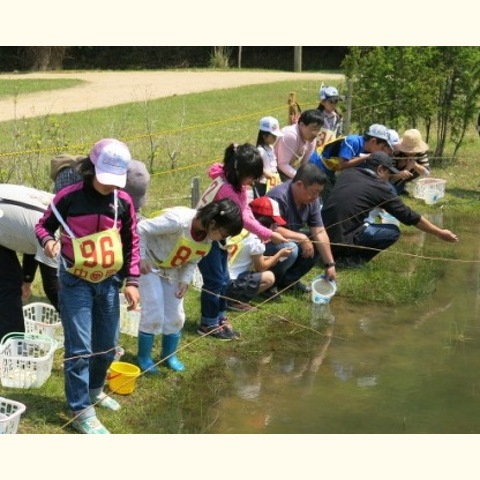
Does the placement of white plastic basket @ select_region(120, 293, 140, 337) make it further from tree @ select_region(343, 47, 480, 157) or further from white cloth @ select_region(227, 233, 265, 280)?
tree @ select_region(343, 47, 480, 157)

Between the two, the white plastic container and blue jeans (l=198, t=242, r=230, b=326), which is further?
the white plastic container

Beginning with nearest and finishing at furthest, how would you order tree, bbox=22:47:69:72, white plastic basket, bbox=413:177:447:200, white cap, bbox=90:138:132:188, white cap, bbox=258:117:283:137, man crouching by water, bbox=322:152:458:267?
white cap, bbox=90:138:132:188 → man crouching by water, bbox=322:152:458:267 → white cap, bbox=258:117:283:137 → white plastic basket, bbox=413:177:447:200 → tree, bbox=22:47:69:72

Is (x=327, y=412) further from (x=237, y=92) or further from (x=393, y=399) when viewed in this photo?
(x=237, y=92)

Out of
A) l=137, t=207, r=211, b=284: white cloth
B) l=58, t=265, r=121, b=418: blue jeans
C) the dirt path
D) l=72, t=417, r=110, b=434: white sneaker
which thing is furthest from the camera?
the dirt path

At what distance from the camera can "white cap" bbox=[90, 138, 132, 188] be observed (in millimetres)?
4321

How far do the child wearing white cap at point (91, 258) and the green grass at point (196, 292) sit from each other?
373 millimetres

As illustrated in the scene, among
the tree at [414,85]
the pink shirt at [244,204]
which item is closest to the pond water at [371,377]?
the pink shirt at [244,204]

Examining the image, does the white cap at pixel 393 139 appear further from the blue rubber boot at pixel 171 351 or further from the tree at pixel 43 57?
the tree at pixel 43 57

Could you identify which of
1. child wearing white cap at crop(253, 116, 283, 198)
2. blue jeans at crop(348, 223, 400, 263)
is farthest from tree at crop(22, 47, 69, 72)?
blue jeans at crop(348, 223, 400, 263)

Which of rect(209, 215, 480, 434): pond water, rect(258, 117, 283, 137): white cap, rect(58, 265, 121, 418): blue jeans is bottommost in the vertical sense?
rect(209, 215, 480, 434): pond water

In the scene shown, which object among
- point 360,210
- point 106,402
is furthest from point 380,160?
point 106,402

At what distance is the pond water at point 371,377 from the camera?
5.14m

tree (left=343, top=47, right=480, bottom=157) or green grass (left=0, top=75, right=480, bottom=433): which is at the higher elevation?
tree (left=343, top=47, right=480, bottom=157)

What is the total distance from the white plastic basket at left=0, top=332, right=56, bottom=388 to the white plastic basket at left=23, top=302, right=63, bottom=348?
0.89 feet
